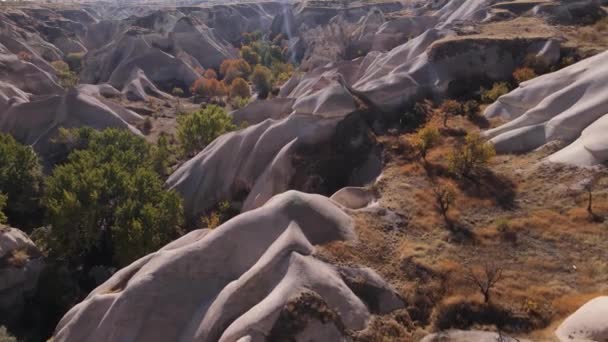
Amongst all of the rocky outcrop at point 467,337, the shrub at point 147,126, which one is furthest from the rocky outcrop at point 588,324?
the shrub at point 147,126

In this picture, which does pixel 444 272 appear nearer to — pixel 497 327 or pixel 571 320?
pixel 497 327

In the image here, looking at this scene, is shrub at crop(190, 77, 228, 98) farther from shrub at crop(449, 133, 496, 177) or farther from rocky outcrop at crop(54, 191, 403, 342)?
rocky outcrop at crop(54, 191, 403, 342)

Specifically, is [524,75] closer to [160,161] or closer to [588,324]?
[588,324]

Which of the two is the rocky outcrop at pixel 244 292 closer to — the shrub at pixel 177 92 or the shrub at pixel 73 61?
the shrub at pixel 177 92

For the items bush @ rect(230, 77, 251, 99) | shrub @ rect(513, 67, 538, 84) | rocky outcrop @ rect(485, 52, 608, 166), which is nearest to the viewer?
rocky outcrop @ rect(485, 52, 608, 166)

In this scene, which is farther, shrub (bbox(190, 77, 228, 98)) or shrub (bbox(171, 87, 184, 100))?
shrub (bbox(171, 87, 184, 100))

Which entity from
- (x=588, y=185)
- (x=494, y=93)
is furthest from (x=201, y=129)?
(x=588, y=185)

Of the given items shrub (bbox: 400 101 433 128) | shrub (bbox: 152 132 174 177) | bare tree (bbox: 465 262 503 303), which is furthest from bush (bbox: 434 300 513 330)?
shrub (bbox: 152 132 174 177)
